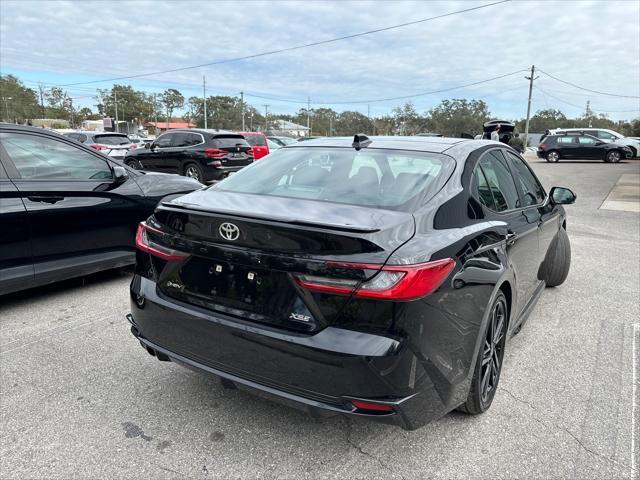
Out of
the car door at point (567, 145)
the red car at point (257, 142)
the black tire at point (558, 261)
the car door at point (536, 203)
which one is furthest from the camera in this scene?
the car door at point (567, 145)

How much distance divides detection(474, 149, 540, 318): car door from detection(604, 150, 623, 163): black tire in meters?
26.9

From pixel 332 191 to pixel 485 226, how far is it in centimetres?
87

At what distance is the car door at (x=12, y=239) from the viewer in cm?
403

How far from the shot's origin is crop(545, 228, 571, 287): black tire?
4.45 metres

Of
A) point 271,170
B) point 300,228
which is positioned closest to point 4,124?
point 271,170

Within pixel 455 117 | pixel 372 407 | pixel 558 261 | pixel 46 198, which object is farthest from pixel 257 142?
pixel 455 117

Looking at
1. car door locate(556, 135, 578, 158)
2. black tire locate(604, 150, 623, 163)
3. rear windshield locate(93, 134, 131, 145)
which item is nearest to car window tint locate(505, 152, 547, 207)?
rear windshield locate(93, 134, 131, 145)

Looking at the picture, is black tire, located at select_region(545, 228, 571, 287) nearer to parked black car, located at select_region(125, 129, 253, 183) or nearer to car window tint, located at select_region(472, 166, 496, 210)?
car window tint, located at select_region(472, 166, 496, 210)

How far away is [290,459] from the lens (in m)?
2.35

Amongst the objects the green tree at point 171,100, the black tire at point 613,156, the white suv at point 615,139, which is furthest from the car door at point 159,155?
the green tree at point 171,100

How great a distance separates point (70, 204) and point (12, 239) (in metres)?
0.59

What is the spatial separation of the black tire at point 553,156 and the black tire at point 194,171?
2203 centimetres

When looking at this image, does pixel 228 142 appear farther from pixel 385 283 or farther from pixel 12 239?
pixel 385 283

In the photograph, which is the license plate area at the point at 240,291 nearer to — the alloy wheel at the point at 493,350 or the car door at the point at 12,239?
the alloy wheel at the point at 493,350
